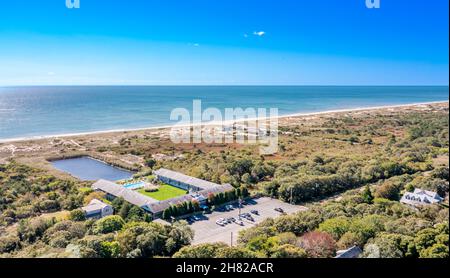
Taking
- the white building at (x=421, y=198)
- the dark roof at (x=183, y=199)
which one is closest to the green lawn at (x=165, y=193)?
the dark roof at (x=183, y=199)

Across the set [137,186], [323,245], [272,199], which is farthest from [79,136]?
[323,245]

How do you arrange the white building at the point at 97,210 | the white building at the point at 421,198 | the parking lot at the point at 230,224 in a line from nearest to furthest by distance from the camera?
the parking lot at the point at 230,224 < the white building at the point at 97,210 < the white building at the point at 421,198

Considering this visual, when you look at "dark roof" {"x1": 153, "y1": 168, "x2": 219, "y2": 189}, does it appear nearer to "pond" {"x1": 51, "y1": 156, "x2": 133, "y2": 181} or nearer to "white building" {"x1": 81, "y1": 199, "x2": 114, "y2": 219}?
"pond" {"x1": 51, "y1": 156, "x2": 133, "y2": 181}

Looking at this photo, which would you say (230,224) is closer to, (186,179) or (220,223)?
(220,223)

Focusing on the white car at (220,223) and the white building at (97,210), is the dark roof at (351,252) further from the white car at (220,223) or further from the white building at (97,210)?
the white building at (97,210)

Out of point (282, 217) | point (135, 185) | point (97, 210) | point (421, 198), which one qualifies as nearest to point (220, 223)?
point (282, 217)
